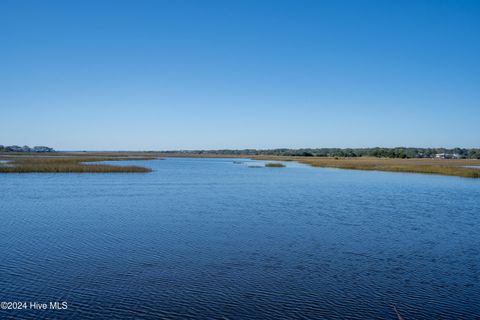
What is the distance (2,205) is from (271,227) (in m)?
15.0

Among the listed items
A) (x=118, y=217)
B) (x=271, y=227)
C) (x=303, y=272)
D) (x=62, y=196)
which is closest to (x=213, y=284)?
(x=303, y=272)

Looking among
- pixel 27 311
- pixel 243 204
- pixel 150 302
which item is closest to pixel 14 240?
pixel 27 311

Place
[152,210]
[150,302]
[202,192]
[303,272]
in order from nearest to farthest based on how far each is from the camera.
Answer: [150,302]
[303,272]
[152,210]
[202,192]

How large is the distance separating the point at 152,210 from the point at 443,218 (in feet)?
48.4

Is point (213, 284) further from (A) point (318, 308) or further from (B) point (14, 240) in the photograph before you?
(B) point (14, 240)

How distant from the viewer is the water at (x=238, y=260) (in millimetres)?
8180

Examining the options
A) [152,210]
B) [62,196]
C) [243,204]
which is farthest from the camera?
[62,196]

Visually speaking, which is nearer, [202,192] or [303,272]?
[303,272]

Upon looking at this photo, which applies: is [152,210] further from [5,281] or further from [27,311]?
[27,311]

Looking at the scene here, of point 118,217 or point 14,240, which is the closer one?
point 14,240

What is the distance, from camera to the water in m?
8.18

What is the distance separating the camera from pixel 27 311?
764 centimetres

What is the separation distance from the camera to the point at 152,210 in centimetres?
1992

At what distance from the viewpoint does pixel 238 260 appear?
11.3 metres
